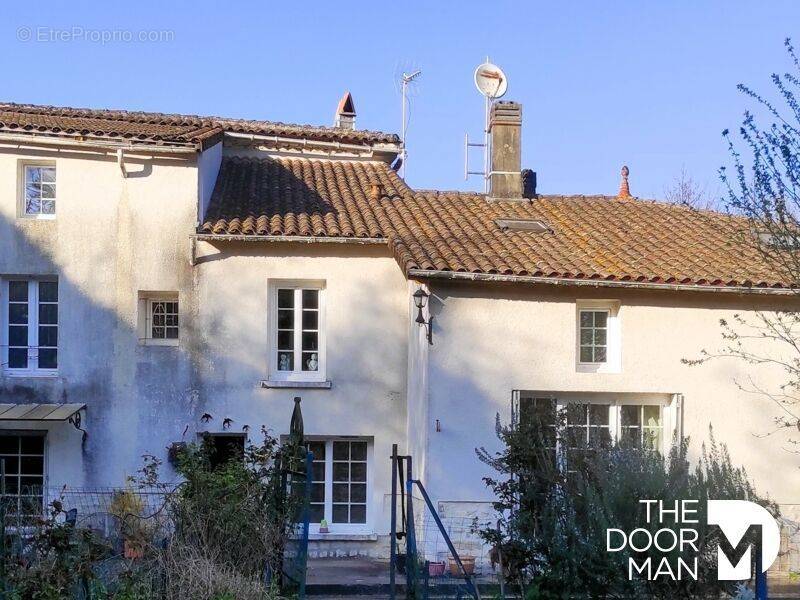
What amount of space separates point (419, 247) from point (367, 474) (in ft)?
13.5

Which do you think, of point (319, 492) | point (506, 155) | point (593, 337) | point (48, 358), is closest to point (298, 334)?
point (319, 492)

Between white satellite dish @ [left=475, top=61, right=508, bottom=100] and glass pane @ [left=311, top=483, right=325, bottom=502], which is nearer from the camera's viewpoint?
glass pane @ [left=311, top=483, right=325, bottom=502]

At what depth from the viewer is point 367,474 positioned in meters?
16.9

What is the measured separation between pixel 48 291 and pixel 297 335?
14.0 ft

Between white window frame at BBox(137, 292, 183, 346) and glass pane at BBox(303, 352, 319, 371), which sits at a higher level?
white window frame at BBox(137, 292, 183, 346)

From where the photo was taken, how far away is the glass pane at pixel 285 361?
16.8 metres

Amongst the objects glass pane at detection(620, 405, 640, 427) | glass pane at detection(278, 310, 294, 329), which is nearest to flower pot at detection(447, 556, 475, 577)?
glass pane at detection(620, 405, 640, 427)

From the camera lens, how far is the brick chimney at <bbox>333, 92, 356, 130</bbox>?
2270cm

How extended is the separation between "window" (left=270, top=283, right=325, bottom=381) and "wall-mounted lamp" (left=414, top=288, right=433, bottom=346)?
8.07 feet

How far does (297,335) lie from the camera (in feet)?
55.2

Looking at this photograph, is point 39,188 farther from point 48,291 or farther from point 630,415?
point 630,415

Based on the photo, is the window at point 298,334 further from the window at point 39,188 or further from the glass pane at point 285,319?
the window at point 39,188

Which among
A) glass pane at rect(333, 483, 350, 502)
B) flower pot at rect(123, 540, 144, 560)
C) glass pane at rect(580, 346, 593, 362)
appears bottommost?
glass pane at rect(333, 483, 350, 502)

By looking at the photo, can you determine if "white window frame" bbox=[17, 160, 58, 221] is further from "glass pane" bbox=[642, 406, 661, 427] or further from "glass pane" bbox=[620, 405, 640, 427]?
"glass pane" bbox=[642, 406, 661, 427]
